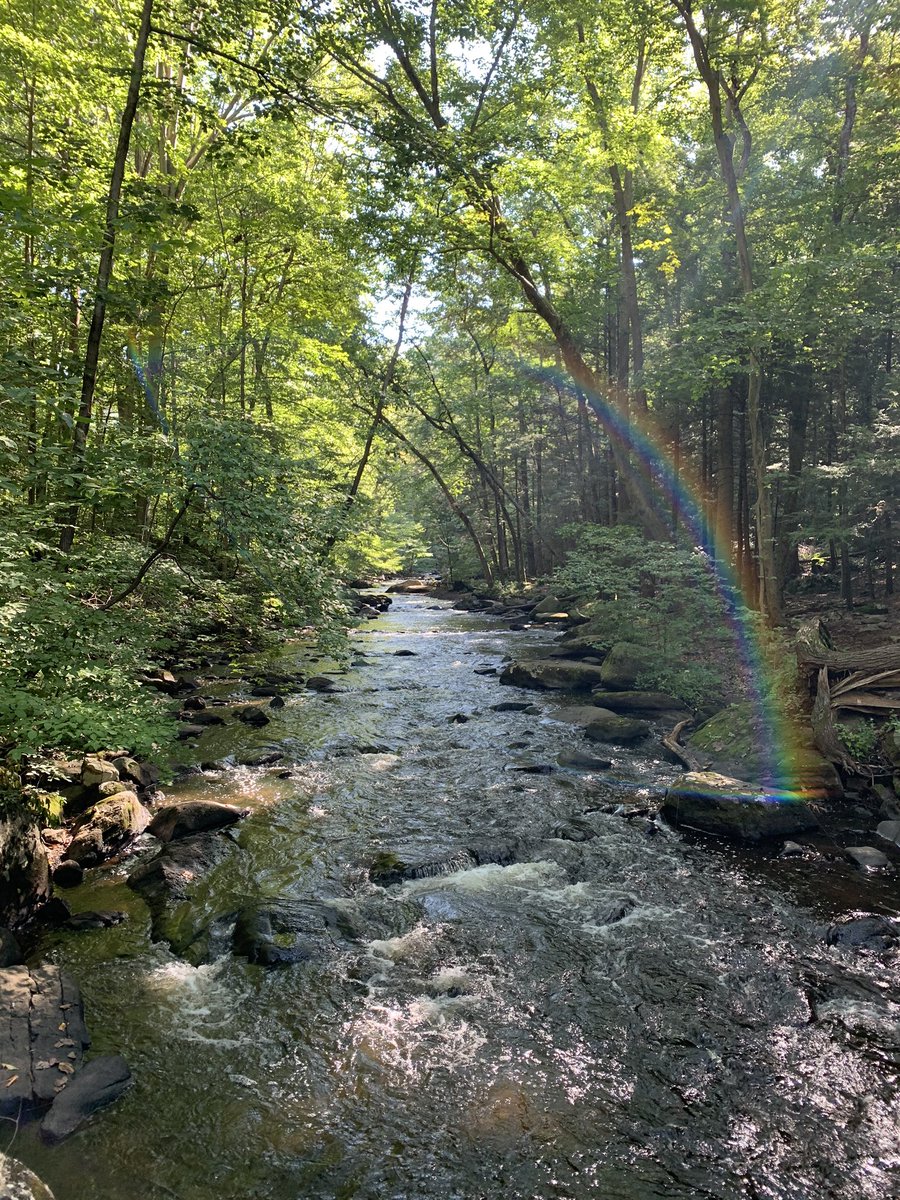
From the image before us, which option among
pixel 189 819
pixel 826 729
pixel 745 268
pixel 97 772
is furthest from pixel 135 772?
pixel 745 268

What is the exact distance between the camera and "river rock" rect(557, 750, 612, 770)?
991 centimetres

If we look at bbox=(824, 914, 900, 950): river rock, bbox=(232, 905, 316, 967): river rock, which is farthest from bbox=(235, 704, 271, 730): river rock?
bbox=(824, 914, 900, 950): river rock

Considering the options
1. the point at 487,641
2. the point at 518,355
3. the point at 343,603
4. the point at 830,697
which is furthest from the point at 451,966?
the point at 518,355

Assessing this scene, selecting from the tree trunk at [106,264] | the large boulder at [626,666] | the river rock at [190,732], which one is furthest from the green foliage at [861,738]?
the tree trunk at [106,264]

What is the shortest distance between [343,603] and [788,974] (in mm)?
5763

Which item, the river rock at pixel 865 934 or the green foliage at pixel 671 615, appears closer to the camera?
the river rock at pixel 865 934

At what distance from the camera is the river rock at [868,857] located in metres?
6.72

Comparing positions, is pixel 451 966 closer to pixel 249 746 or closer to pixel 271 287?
pixel 249 746

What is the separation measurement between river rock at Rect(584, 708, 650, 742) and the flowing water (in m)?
3.48

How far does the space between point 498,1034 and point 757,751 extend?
6.57 metres

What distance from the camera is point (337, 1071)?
164 inches

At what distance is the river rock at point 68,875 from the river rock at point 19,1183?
10.9 feet

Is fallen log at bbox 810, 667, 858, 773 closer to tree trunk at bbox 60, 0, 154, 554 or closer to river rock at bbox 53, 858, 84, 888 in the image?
river rock at bbox 53, 858, 84, 888

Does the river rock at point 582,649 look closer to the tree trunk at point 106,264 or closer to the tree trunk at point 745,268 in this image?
the tree trunk at point 745,268
